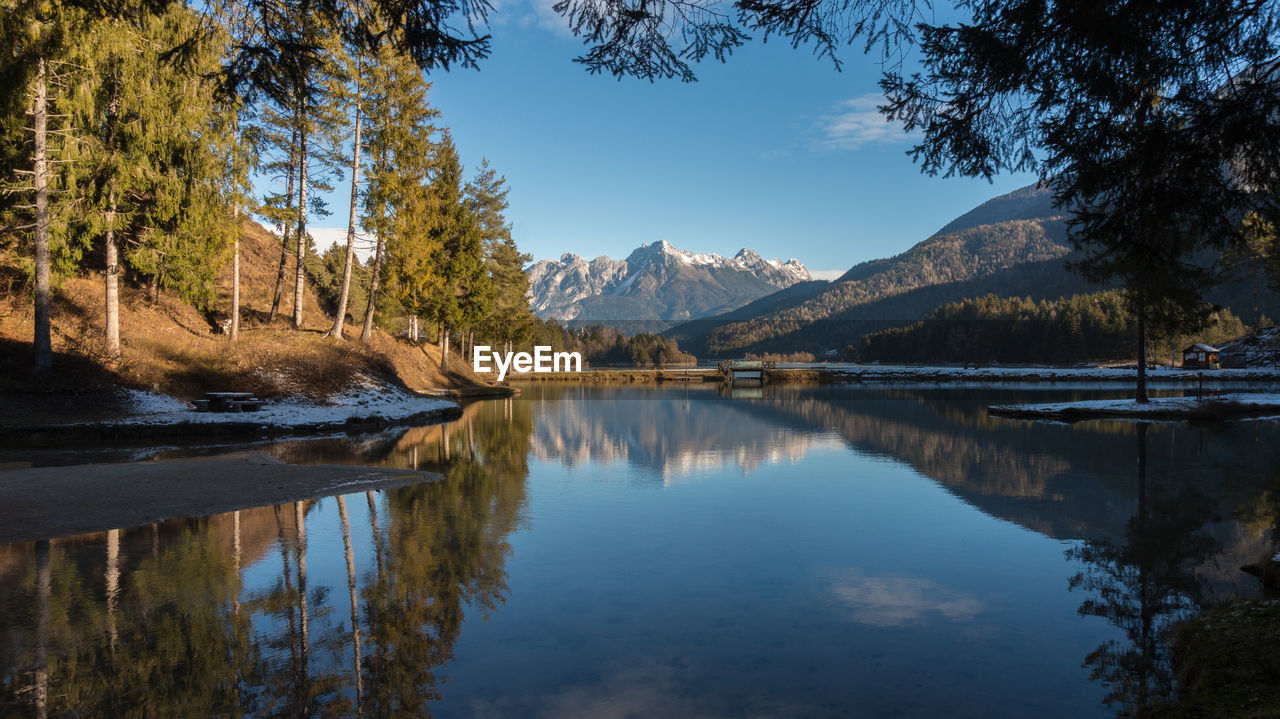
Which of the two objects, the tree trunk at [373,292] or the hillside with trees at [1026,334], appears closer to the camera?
the tree trunk at [373,292]

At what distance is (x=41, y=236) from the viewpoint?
19.0 metres

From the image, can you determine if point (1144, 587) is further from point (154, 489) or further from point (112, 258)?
point (112, 258)

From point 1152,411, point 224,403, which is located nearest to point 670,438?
point 224,403

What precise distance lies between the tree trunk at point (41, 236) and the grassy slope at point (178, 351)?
0.65 m

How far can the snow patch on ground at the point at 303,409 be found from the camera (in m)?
19.9

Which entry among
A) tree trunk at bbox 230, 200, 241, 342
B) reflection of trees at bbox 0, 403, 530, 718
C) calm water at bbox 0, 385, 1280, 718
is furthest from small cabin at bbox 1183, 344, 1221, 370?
reflection of trees at bbox 0, 403, 530, 718

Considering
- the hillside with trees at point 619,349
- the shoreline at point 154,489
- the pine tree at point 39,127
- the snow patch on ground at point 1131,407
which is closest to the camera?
the shoreline at point 154,489

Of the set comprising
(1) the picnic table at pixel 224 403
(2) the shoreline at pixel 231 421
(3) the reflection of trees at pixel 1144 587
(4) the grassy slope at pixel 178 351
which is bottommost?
(3) the reflection of trees at pixel 1144 587

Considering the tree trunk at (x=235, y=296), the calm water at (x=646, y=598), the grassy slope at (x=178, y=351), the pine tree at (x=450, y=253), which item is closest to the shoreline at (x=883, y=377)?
the pine tree at (x=450, y=253)

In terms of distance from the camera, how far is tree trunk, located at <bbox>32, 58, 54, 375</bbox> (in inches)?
739

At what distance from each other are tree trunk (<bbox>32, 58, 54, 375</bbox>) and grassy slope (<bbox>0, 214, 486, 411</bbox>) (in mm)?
646

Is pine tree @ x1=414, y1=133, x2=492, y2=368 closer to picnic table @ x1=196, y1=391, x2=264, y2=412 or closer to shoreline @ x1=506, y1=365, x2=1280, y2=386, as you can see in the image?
picnic table @ x1=196, y1=391, x2=264, y2=412

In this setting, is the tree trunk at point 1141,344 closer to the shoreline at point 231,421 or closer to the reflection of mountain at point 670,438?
the reflection of mountain at point 670,438

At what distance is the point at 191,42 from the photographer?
7.93 meters
